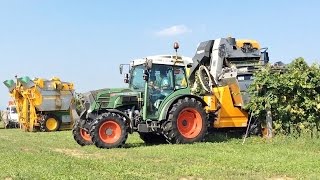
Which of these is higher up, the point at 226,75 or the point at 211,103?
the point at 226,75

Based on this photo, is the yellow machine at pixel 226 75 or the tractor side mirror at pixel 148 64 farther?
the yellow machine at pixel 226 75

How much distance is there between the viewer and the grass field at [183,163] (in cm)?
875

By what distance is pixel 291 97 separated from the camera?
48.9 ft

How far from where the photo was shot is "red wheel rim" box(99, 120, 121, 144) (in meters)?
13.9

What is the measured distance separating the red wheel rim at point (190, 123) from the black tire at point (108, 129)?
1697mm

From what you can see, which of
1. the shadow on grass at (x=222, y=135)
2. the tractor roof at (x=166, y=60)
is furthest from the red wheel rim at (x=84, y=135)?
the tractor roof at (x=166, y=60)

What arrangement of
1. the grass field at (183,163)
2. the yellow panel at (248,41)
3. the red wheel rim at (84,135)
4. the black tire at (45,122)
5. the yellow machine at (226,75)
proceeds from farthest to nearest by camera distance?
the black tire at (45,122)
the yellow panel at (248,41)
the red wheel rim at (84,135)
the yellow machine at (226,75)
the grass field at (183,163)

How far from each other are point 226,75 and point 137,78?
3.09 m

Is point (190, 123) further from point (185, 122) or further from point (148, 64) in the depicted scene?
point (148, 64)

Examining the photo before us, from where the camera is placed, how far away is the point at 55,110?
29.6 metres

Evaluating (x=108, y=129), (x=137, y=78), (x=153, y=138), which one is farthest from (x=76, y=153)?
(x=153, y=138)

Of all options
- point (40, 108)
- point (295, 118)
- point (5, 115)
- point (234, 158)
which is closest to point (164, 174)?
point (234, 158)

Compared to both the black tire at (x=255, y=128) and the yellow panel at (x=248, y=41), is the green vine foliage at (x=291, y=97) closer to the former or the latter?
the black tire at (x=255, y=128)

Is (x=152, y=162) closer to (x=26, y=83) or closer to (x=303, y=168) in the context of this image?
(x=303, y=168)
